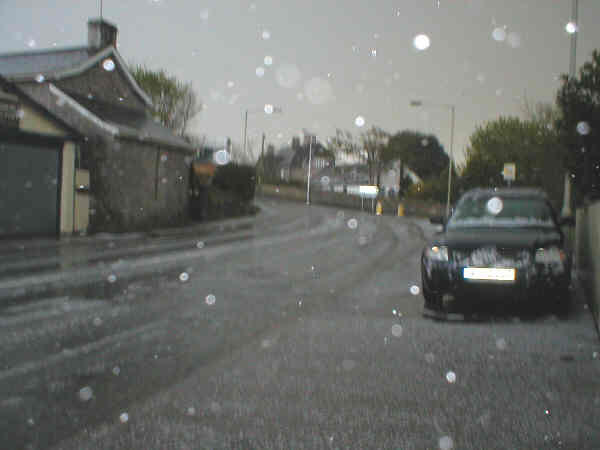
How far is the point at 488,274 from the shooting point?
7258 millimetres

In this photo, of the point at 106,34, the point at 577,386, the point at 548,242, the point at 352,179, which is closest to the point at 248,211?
the point at 106,34

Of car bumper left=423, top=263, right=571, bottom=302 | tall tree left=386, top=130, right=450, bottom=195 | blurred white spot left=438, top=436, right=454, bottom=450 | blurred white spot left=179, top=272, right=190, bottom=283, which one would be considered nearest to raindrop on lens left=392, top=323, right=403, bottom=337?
car bumper left=423, top=263, right=571, bottom=302

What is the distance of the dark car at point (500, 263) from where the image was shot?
7184 millimetres

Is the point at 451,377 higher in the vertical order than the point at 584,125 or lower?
lower

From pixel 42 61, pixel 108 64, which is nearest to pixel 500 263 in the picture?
pixel 108 64

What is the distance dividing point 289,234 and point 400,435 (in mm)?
17761

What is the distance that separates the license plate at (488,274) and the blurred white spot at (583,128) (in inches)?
169

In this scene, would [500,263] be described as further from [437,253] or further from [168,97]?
[168,97]

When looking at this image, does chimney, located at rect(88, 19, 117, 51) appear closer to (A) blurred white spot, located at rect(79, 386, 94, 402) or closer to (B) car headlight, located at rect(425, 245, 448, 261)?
(B) car headlight, located at rect(425, 245, 448, 261)

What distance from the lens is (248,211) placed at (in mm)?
34094

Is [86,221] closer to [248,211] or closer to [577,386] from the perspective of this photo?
[248,211]

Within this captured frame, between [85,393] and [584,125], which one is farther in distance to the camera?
[584,125]

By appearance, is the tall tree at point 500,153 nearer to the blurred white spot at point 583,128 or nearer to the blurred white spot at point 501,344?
the blurred white spot at point 583,128

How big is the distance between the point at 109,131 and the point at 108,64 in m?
6.10
